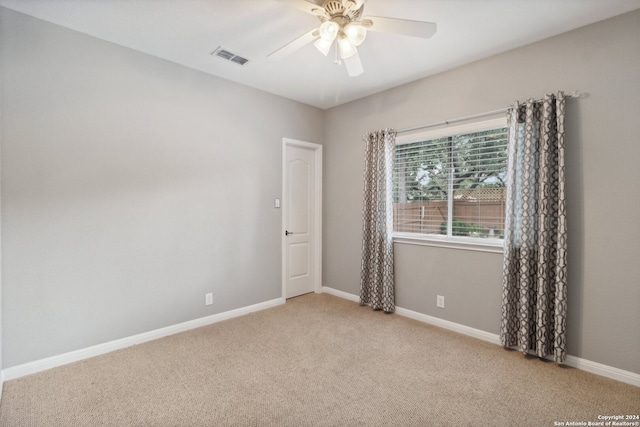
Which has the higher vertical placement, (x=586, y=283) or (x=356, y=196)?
(x=356, y=196)

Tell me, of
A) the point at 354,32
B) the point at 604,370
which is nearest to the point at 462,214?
the point at 604,370

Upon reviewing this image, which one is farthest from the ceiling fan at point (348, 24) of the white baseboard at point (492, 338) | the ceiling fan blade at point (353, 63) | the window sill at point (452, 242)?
the white baseboard at point (492, 338)

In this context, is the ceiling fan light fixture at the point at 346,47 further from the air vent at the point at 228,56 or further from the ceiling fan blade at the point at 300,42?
the air vent at the point at 228,56

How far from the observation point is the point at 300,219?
432cm

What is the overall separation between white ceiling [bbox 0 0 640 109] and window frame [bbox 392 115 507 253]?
2.03 feet

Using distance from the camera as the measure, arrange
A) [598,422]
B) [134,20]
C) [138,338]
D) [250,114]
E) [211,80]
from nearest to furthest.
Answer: [598,422], [134,20], [138,338], [211,80], [250,114]

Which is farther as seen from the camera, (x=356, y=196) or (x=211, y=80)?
(x=356, y=196)

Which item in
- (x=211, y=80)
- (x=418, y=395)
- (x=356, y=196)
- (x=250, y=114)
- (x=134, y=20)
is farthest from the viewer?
(x=356, y=196)

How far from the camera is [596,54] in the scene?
2.34 m

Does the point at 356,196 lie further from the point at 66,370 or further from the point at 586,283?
the point at 66,370

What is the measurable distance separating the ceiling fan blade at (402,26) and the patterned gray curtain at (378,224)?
1.74 meters

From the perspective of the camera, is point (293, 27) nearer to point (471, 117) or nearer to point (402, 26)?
point (402, 26)

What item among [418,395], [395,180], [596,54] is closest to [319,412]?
[418,395]

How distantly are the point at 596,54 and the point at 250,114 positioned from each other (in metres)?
3.21
